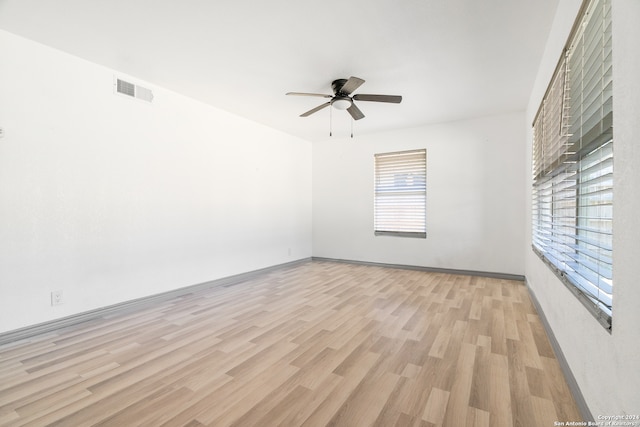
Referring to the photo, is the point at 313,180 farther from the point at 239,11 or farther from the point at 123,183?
the point at 239,11

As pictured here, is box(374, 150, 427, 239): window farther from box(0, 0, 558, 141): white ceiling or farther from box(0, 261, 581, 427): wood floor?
box(0, 261, 581, 427): wood floor

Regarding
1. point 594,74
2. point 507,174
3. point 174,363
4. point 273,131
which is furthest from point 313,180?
point 594,74

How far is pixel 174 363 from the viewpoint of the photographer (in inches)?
83.7

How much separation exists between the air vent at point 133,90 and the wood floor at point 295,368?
2.46m

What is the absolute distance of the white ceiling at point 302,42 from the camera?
224 centimetres

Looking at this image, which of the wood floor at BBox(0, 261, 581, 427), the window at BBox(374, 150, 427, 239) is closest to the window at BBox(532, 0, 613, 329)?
the wood floor at BBox(0, 261, 581, 427)

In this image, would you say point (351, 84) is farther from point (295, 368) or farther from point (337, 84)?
point (295, 368)

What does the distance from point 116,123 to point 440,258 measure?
509 centimetres

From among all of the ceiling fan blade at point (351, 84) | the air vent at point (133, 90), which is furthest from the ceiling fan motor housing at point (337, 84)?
the air vent at point (133, 90)

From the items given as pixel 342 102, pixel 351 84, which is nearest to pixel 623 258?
pixel 351 84

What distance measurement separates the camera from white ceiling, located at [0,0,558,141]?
88.0 inches

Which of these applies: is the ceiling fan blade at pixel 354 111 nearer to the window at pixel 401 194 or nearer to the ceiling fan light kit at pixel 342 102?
the ceiling fan light kit at pixel 342 102

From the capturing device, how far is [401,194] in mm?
5578

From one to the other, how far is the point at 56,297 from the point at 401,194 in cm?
505
